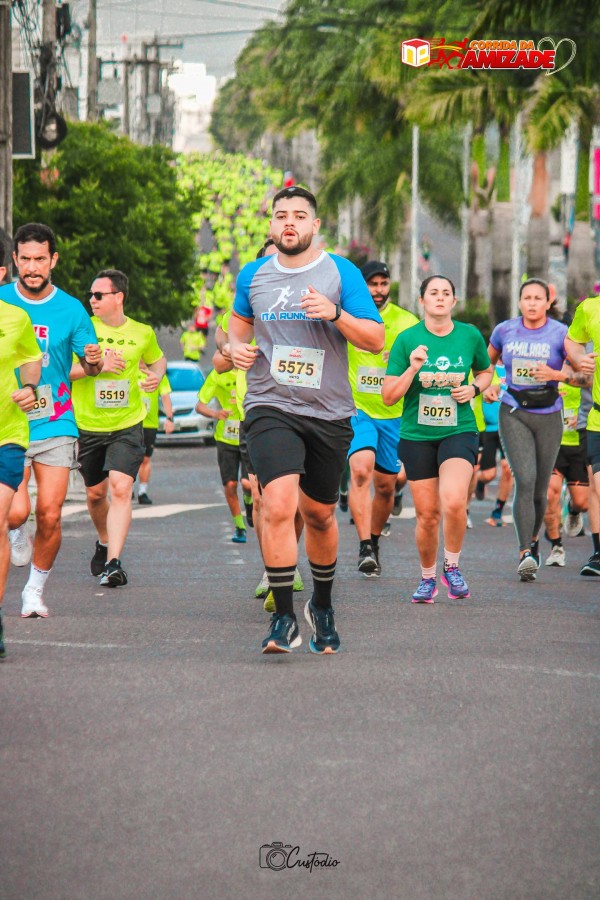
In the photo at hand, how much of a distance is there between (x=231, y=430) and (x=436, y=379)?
476 centimetres

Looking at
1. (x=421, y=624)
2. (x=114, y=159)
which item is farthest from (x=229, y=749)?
(x=114, y=159)

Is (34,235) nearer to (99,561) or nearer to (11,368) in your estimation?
(11,368)

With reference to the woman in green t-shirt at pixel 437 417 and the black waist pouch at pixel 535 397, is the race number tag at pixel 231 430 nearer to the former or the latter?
the black waist pouch at pixel 535 397

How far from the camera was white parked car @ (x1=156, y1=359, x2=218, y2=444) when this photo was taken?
32.6 m

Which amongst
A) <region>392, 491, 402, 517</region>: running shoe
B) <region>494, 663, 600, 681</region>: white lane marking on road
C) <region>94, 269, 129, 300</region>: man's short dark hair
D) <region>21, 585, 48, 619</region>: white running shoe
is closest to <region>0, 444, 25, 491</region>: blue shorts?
<region>21, 585, 48, 619</region>: white running shoe

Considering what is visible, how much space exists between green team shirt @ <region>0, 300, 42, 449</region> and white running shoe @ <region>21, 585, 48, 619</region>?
1574 mm

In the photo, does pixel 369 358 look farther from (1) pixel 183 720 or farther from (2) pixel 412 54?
(2) pixel 412 54

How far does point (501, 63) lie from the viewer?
126 ft

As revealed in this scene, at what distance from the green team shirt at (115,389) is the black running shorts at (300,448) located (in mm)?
3455

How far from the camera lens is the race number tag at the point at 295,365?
7551 mm

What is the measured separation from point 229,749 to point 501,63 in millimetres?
34436

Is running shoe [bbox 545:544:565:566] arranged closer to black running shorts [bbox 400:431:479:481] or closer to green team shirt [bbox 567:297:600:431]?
green team shirt [bbox 567:297:600:431]

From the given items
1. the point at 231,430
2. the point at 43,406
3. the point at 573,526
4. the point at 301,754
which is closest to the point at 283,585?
the point at 301,754

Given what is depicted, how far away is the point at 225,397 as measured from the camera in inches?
591
